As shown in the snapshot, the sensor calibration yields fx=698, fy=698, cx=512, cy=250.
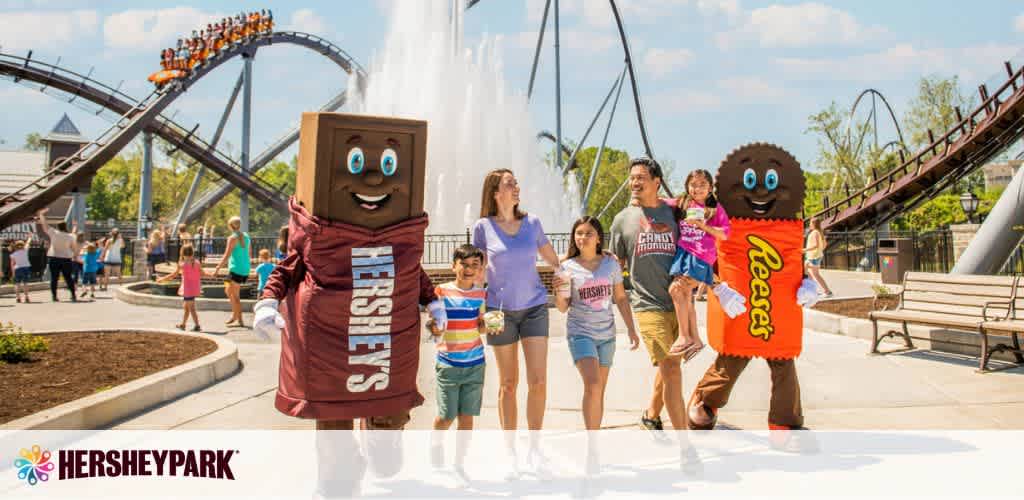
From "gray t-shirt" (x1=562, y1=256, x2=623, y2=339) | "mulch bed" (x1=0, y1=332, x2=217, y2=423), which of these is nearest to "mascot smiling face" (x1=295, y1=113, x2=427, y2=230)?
"gray t-shirt" (x1=562, y1=256, x2=623, y2=339)

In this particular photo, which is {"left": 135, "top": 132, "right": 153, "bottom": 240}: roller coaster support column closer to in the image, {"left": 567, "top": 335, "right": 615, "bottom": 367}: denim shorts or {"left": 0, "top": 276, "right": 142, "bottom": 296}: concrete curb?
{"left": 0, "top": 276, "right": 142, "bottom": 296}: concrete curb

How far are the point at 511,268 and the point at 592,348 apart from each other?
627mm

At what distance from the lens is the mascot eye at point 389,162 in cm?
342

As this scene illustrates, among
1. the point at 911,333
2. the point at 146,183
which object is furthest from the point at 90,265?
the point at 911,333

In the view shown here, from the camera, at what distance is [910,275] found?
24.4 ft

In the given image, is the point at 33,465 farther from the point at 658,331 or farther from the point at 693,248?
the point at 693,248

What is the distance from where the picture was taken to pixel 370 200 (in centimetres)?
342

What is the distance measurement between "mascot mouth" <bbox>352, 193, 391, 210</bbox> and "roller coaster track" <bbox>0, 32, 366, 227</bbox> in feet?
68.0

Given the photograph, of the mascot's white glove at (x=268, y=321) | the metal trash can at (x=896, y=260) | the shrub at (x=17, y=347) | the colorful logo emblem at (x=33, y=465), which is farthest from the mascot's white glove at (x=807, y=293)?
the metal trash can at (x=896, y=260)

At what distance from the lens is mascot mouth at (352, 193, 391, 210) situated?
3398mm

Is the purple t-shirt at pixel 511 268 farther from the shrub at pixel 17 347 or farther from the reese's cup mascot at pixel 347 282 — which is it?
the shrub at pixel 17 347

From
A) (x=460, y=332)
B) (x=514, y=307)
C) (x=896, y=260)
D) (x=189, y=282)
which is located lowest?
(x=189, y=282)

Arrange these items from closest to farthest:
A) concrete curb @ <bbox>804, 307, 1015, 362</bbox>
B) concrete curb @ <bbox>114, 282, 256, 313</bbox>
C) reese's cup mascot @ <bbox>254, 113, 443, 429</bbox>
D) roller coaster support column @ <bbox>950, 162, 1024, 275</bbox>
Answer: reese's cup mascot @ <bbox>254, 113, 443, 429</bbox> → concrete curb @ <bbox>804, 307, 1015, 362</bbox> → roller coaster support column @ <bbox>950, 162, 1024, 275</bbox> → concrete curb @ <bbox>114, 282, 256, 313</bbox>

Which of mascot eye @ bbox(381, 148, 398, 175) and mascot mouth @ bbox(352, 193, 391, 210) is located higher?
mascot eye @ bbox(381, 148, 398, 175)
